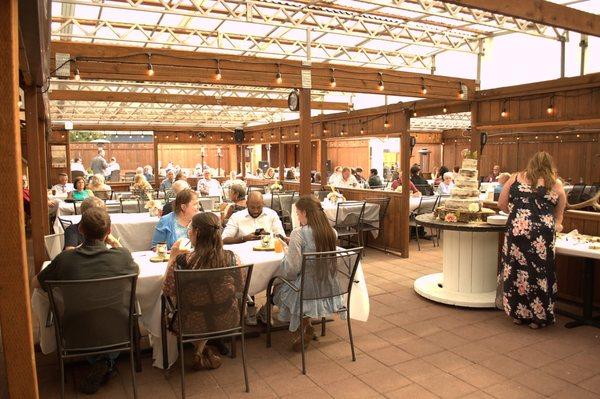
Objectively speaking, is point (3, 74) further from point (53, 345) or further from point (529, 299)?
point (529, 299)

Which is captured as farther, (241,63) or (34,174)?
(241,63)

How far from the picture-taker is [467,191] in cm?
503

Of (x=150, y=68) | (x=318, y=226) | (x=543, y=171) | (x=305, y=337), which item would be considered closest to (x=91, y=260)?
(x=318, y=226)

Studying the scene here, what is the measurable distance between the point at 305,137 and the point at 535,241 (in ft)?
10.2

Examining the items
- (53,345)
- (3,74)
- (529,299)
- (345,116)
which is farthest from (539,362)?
(345,116)

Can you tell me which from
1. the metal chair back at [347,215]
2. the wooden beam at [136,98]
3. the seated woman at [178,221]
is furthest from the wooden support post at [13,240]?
the wooden beam at [136,98]

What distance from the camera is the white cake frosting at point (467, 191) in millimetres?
4957

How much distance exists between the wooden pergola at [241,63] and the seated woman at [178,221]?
1186mm

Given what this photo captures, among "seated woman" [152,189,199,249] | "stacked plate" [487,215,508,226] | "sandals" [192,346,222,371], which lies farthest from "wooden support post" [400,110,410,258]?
"sandals" [192,346,222,371]

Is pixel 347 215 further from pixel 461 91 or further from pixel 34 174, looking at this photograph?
pixel 34 174

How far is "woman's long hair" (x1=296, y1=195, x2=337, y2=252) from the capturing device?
3529mm

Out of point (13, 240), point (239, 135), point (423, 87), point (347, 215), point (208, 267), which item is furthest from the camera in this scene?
point (239, 135)

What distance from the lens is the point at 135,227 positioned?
6.06 meters

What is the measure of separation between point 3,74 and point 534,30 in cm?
1108
